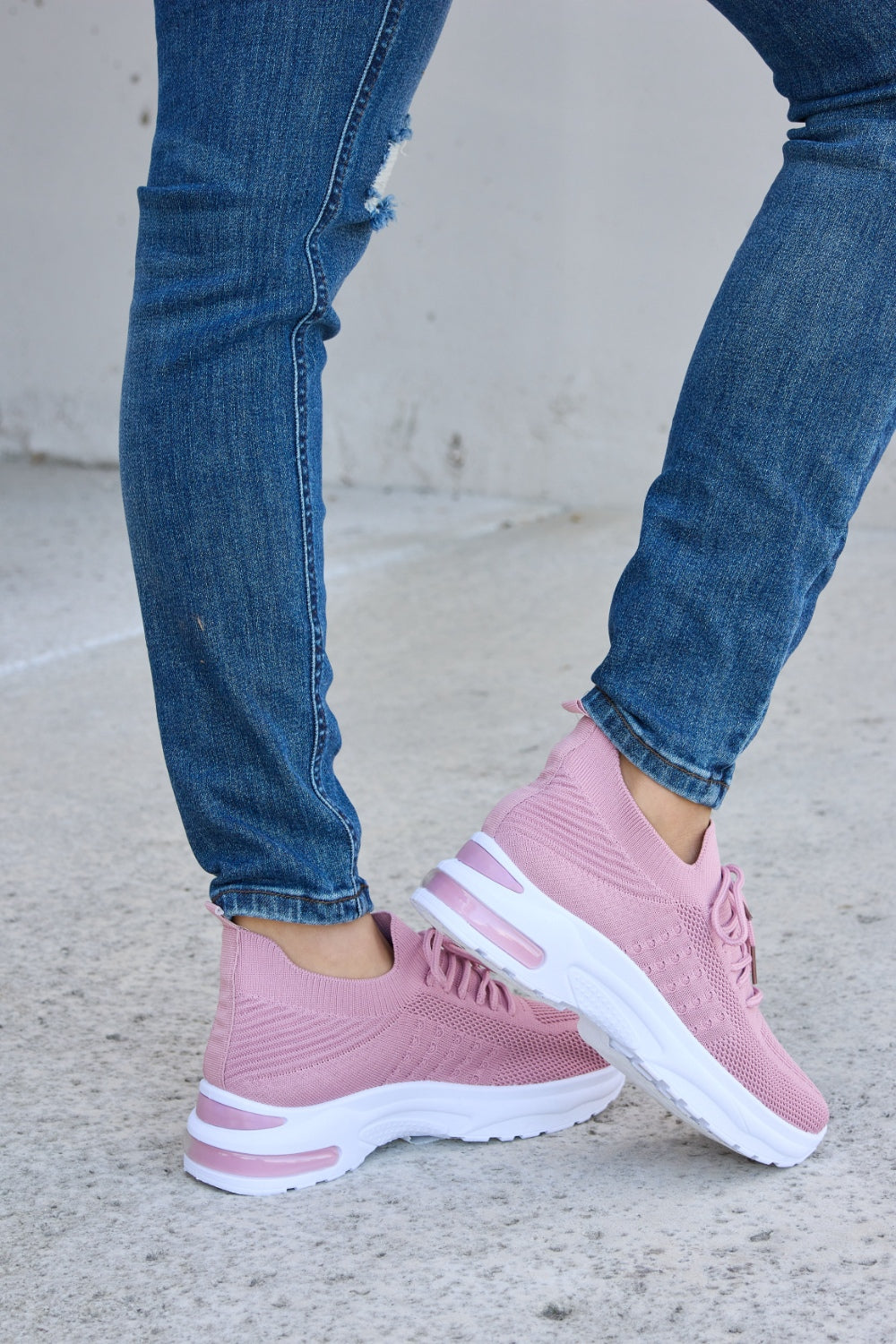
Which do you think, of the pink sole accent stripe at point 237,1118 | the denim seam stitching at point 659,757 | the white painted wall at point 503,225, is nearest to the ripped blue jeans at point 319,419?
the denim seam stitching at point 659,757

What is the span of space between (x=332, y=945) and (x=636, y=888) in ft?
0.66

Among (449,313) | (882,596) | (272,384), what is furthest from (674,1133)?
(449,313)

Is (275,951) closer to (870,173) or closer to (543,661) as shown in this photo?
(870,173)

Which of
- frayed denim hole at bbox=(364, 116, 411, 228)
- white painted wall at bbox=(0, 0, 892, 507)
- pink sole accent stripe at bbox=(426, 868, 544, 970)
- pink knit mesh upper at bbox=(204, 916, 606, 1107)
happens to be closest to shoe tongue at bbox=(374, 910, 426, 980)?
pink knit mesh upper at bbox=(204, 916, 606, 1107)

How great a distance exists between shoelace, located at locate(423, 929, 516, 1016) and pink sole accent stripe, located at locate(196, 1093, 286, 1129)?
0.14 m

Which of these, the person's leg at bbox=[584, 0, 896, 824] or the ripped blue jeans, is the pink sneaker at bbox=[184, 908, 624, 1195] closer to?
the ripped blue jeans

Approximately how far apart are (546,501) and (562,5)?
3.72ft

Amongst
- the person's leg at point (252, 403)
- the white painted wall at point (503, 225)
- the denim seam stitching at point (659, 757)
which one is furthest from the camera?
the white painted wall at point (503, 225)

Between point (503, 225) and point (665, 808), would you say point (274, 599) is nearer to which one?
point (665, 808)

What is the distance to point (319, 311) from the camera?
77 centimetres

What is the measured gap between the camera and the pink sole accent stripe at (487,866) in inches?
32.3

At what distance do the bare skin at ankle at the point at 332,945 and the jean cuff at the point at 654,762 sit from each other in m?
0.21

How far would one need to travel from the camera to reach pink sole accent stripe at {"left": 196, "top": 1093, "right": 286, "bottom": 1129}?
84cm

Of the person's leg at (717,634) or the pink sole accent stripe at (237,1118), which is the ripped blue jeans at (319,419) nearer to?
the person's leg at (717,634)
